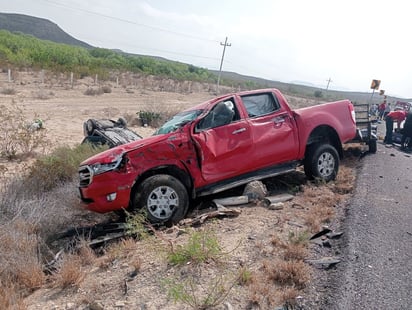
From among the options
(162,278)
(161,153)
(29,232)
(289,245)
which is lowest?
(29,232)

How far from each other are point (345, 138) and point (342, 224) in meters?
2.93

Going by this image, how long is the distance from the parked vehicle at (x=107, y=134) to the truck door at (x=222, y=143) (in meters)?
3.48

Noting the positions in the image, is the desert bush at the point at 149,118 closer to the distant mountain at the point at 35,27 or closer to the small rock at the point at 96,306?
the small rock at the point at 96,306

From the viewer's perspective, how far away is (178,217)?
5703 millimetres

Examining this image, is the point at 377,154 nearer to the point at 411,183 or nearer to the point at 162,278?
the point at 411,183

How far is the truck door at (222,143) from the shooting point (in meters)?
5.94

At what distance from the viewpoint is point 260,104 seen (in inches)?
273

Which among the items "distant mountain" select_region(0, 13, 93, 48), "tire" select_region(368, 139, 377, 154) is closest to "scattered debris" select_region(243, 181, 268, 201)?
"tire" select_region(368, 139, 377, 154)

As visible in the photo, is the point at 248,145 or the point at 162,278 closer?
the point at 162,278

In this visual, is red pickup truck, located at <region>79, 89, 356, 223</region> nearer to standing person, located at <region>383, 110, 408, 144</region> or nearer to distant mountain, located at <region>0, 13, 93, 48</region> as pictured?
standing person, located at <region>383, 110, 408, 144</region>

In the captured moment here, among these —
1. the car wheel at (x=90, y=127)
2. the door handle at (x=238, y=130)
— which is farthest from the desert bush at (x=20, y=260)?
the car wheel at (x=90, y=127)

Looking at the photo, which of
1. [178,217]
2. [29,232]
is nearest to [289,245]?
[178,217]

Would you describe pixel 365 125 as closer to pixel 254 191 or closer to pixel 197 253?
pixel 254 191

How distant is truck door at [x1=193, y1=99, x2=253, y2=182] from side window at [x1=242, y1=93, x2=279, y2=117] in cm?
36
